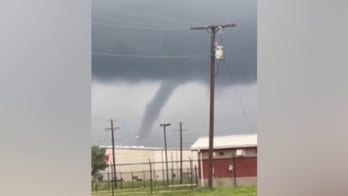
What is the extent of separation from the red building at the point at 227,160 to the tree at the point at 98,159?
2.58 ft

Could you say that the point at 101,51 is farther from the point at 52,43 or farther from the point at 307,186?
the point at 307,186

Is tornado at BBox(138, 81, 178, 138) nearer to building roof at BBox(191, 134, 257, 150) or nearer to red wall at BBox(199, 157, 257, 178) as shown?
building roof at BBox(191, 134, 257, 150)

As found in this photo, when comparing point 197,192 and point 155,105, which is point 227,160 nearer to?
point 197,192

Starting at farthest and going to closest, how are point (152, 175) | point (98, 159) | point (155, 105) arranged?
point (155, 105) → point (152, 175) → point (98, 159)

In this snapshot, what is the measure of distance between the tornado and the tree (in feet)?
1.26

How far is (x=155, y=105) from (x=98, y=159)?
711 mm

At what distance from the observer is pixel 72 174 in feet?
12.7

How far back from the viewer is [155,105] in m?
4.86

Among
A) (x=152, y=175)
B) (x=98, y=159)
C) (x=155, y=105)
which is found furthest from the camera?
(x=155, y=105)

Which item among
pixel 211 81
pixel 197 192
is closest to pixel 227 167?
pixel 197 192

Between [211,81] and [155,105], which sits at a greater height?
[211,81]

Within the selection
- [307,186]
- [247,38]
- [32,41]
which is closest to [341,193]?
[307,186]

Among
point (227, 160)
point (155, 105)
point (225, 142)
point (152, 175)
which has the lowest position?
point (152, 175)

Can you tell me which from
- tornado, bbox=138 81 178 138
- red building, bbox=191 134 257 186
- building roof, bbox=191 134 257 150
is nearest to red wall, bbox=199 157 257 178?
red building, bbox=191 134 257 186
